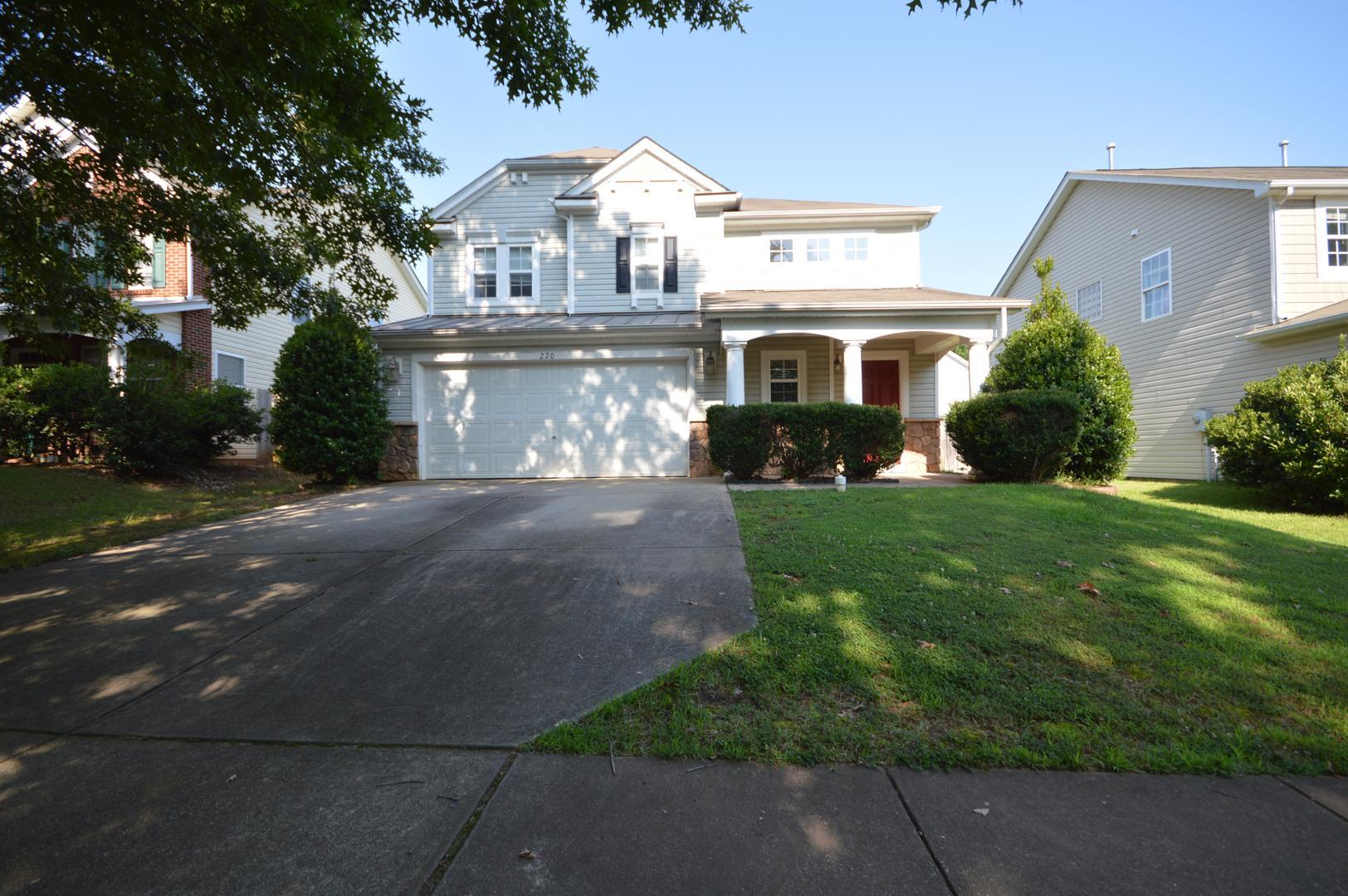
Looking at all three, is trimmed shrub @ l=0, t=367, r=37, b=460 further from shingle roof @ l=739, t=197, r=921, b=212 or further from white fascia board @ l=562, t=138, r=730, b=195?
shingle roof @ l=739, t=197, r=921, b=212

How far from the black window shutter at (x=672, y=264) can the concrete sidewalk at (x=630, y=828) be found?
467 inches

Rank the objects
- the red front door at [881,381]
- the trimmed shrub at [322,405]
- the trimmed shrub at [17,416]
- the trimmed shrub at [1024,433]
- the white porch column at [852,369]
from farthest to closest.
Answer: the red front door at [881,381] → the white porch column at [852,369] → the trimmed shrub at [17,416] → the trimmed shrub at [322,405] → the trimmed shrub at [1024,433]

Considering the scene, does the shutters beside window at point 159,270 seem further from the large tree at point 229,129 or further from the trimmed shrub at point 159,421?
the large tree at point 229,129

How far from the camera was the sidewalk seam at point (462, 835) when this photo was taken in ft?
6.63

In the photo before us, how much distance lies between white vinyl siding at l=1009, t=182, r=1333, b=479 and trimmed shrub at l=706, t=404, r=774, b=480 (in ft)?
32.5

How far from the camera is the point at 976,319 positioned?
462 inches

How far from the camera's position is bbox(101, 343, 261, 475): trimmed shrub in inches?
417

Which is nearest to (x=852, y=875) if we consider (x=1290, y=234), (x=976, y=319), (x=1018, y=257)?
(x=976, y=319)

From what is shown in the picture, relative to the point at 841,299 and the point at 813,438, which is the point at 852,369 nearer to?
the point at 841,299

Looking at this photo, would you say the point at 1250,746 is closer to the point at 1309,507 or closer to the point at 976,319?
Result: the point at 1309,507

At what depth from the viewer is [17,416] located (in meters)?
10.9

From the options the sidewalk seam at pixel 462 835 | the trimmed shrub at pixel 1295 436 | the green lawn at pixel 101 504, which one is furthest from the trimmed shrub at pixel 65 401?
the trimmed shrub at pixel 1295 436

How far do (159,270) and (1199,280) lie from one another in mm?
22810

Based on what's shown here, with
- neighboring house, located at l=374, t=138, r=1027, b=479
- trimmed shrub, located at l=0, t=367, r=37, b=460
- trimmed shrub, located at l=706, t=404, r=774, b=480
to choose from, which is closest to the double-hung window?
neighboring house, located at l=374, t=138, r=1027, b=479
